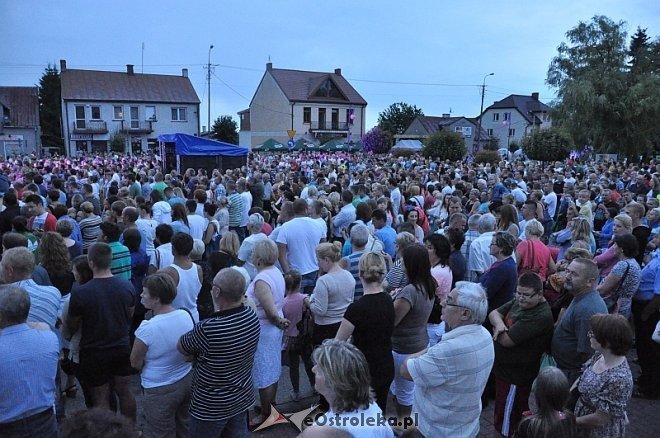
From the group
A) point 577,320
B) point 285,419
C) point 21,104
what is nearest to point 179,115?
point 21,104

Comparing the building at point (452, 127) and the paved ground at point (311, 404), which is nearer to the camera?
the paved ground at point (311, 404)

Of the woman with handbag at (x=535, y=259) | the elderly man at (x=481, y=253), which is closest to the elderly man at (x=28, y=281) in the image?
the elderly man at (x=481, y=253)

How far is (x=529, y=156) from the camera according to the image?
1494 inches

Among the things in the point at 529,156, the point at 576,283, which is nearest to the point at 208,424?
the point at 576,283

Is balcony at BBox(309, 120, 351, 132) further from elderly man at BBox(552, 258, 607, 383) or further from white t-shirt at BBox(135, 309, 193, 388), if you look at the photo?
white t-shirt at BBox(135, 309, 193, 388)

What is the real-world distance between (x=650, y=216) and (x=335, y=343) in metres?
6.57

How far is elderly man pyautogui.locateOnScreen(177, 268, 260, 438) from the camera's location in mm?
2902

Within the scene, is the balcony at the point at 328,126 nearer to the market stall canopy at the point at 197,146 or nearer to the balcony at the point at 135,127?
the balcony at the point at 135,127

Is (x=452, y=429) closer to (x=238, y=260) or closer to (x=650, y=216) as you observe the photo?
(x=238, y=260)

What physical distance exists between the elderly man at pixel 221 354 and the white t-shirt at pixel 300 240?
2.64m

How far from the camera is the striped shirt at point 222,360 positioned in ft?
9.50

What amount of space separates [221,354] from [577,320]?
8.09 ft

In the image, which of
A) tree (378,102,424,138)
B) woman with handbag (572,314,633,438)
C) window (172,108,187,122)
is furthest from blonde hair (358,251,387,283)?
tree (378,102,424,138)

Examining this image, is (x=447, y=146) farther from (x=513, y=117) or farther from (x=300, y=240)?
(x=513, y=117)
